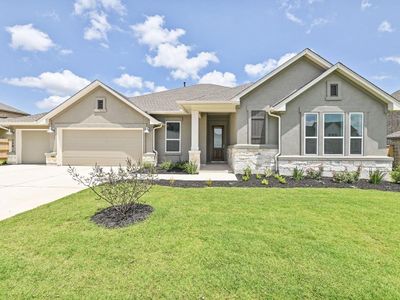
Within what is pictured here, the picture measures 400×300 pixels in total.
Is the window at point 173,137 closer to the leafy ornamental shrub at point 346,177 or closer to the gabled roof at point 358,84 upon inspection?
the gabled roof at point 358,84

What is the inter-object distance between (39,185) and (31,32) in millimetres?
14394

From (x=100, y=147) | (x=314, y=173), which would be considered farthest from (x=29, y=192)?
(x=314, y=173)

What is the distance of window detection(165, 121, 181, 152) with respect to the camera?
14.4 meters

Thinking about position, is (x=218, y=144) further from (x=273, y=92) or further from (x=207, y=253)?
(x=207, y=253)

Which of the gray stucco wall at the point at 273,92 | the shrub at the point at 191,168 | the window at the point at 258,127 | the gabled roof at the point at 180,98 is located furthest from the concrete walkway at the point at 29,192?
the window at the point at 258,127

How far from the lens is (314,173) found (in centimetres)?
1023

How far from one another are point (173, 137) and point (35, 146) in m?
10.1

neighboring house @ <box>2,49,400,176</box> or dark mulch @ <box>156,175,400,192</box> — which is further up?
neighboring house @ <box>2,49,400,176</box>

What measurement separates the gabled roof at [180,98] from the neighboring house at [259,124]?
12cm

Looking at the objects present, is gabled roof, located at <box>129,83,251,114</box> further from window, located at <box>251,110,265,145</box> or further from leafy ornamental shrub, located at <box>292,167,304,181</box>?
leafy ornamental shrub, located at <box>292,167,304,181</box>

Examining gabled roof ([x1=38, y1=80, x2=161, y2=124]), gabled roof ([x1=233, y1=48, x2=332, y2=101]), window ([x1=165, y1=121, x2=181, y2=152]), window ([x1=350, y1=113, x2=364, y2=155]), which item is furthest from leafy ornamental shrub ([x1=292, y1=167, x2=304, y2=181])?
gabled roof ([x1=38, y1=80, x2=161, y2=124])

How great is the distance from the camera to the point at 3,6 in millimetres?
9781

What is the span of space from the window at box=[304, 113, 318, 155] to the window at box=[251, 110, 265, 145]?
201 centimetres

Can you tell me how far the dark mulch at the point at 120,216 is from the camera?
14.9 ft
